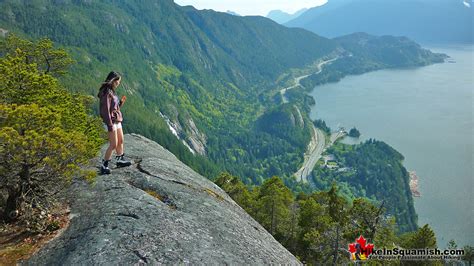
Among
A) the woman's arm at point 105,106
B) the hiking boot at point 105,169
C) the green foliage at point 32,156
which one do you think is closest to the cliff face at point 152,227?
the hiking boot at point 105,169

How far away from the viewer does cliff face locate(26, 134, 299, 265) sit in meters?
13.6

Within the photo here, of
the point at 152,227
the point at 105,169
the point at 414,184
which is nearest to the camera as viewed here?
the point at 152,227

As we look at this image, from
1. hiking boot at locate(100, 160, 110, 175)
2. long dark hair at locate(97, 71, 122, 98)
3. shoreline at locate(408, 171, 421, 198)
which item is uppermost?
shoreline at locate(408, 171, 421, 198)

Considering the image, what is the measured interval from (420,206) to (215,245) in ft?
558

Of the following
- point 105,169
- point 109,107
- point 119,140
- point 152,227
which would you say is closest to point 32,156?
point 109,107

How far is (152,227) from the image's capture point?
49.9 ft

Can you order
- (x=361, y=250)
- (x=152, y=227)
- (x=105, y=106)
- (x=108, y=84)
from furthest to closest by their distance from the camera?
(x=361, y=250) < (x=108, y=84) < (x=105, y=106) < (x=152, y=227)

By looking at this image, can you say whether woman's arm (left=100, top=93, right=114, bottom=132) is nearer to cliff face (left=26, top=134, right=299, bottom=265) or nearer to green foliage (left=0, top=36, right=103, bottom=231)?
green foliage (left=0, top=36, right=103, bottom=231)

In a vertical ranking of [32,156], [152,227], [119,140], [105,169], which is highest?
[119,140]

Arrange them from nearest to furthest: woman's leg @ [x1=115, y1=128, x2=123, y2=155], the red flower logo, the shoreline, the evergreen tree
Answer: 1. woman's leg @ [x1=115, y1=128, x2=123, y2=155]
2. the red flower logo
3. the evergreen tree
4. the shoreline

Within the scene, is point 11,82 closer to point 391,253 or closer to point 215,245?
point 215,245

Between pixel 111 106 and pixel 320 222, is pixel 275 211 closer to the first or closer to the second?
pixel 320 222

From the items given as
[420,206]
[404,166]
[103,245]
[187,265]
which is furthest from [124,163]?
[404,166]

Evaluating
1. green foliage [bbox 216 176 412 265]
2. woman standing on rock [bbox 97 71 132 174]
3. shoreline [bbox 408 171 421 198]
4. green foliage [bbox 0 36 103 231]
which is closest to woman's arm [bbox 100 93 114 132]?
woman standing on rock [bbox 97 71 132 174]
